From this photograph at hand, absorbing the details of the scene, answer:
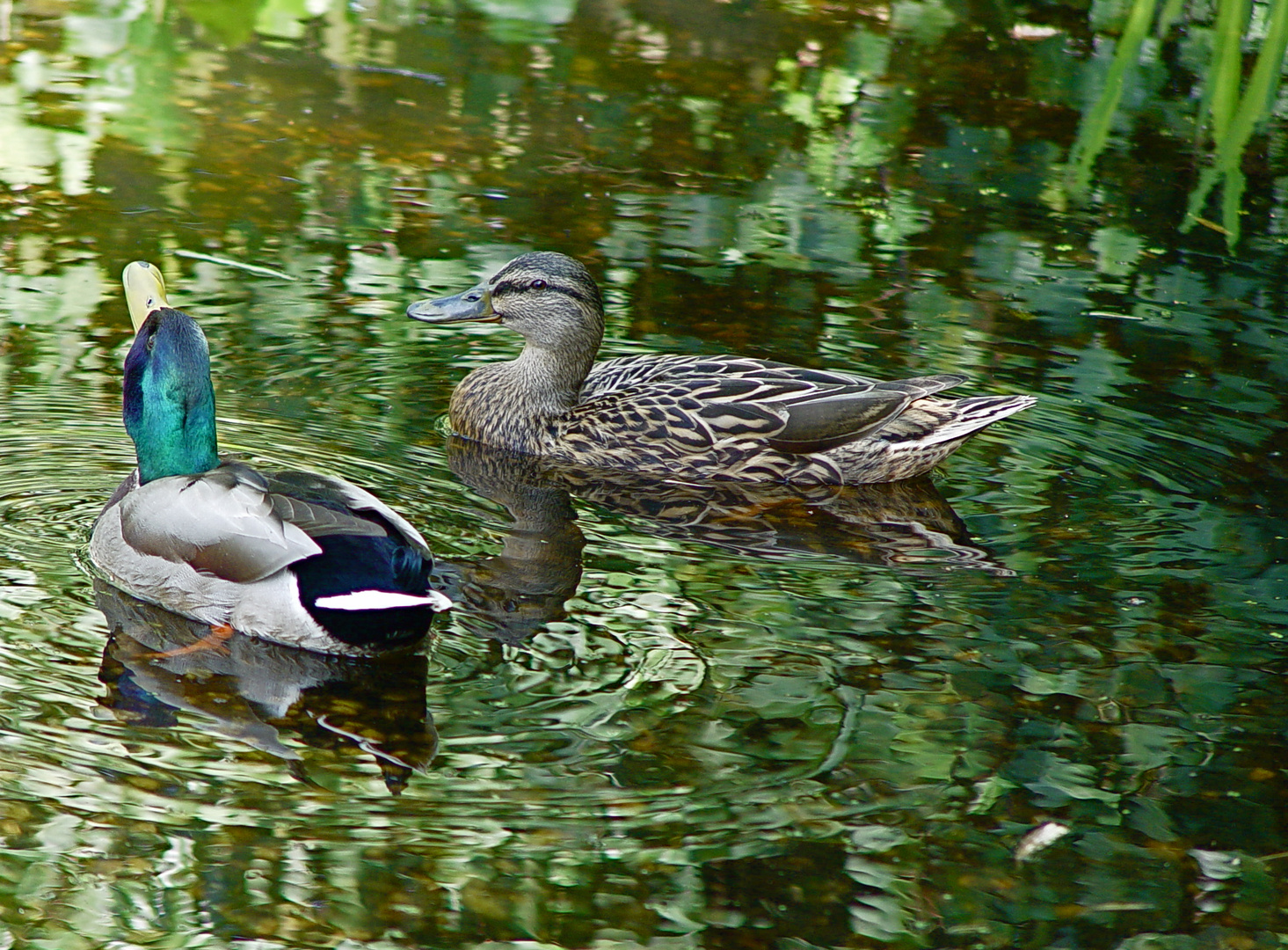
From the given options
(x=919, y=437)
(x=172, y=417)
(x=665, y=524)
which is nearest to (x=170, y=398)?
(x=172, y=417)

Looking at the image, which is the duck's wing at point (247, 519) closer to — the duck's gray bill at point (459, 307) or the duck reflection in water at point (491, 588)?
the duck reflection in water at point (491, 588)

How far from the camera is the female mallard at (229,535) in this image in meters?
4.98


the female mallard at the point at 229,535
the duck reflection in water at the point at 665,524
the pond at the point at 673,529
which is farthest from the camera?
the duck reflection in water at the point at 665,524

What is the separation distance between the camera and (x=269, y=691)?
16.2ft

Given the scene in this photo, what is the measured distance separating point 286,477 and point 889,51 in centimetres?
961

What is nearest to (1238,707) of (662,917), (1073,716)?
(1073,716)

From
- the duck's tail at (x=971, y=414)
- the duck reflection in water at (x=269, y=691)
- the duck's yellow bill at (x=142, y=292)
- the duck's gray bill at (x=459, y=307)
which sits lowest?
the duck reflection in water at (x=269, y=691)

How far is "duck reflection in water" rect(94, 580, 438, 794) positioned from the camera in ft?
15.4

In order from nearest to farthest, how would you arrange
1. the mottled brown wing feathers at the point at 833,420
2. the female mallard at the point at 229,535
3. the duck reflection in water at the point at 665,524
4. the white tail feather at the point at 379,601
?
1. the white tail feather at the point at 379,601
2. the female mallard at the point at 229,535
3. the duck reflection in water at the point at 665,524
4. the mottled brown wing feathers at the point at 833,420

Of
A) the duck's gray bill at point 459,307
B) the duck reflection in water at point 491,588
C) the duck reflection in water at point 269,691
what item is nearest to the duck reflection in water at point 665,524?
the duck reflection in water at point 491,588

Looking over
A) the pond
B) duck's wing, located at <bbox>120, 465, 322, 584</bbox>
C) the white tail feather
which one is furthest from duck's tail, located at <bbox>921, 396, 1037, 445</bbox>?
duck's wing, located at <bbox>120, 465, 322, 584</bbox>

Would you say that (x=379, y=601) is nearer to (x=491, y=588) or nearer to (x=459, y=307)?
(x=491, y=588)

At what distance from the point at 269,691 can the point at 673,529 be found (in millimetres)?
2041

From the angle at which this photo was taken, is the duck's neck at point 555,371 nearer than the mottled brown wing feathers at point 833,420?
No
